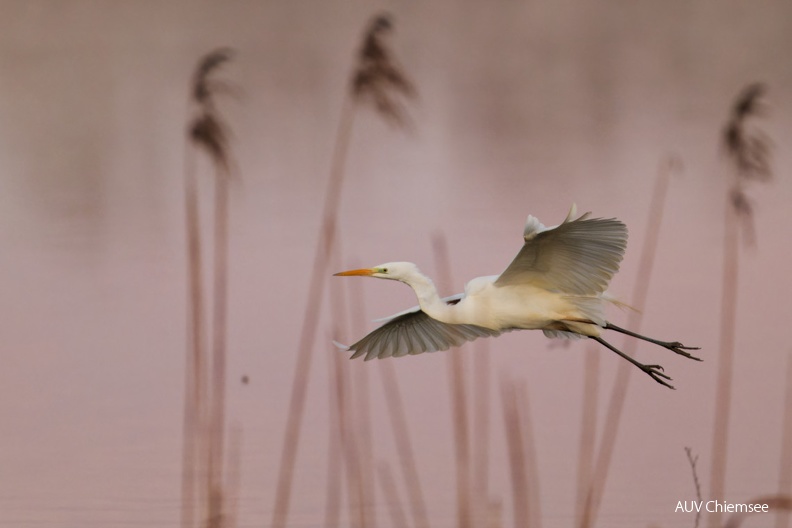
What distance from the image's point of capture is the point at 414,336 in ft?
11.8

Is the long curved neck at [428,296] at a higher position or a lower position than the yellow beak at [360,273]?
lower

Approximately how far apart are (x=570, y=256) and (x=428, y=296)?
1.26 ft

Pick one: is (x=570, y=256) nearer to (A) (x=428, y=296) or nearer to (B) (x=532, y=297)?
(B) (x=532, y=297)

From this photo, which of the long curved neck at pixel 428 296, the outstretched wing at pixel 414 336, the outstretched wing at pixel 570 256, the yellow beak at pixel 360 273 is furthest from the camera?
the outstretched wing at pixel 414 336

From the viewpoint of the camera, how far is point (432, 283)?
3311mm

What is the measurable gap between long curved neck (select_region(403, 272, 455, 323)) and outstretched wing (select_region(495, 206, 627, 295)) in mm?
179

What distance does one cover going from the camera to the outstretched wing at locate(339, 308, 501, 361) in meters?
3.56

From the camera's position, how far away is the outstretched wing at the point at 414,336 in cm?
356

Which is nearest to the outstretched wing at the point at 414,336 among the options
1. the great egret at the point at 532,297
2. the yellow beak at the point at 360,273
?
the great egret at the point at 532,297

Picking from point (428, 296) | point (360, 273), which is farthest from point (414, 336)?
point (360, 273)

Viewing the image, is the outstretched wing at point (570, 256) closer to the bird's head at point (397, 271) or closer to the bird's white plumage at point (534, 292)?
the bird's white plumage at point (534, 292)

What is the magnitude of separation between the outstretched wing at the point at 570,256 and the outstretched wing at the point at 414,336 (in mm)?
279

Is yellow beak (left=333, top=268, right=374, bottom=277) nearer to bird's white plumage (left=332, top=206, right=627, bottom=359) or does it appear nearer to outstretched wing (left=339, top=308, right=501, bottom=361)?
bird's white plumage (left=332, top=206, right=627, bottom=359)

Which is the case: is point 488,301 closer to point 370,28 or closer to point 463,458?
point 463,458
